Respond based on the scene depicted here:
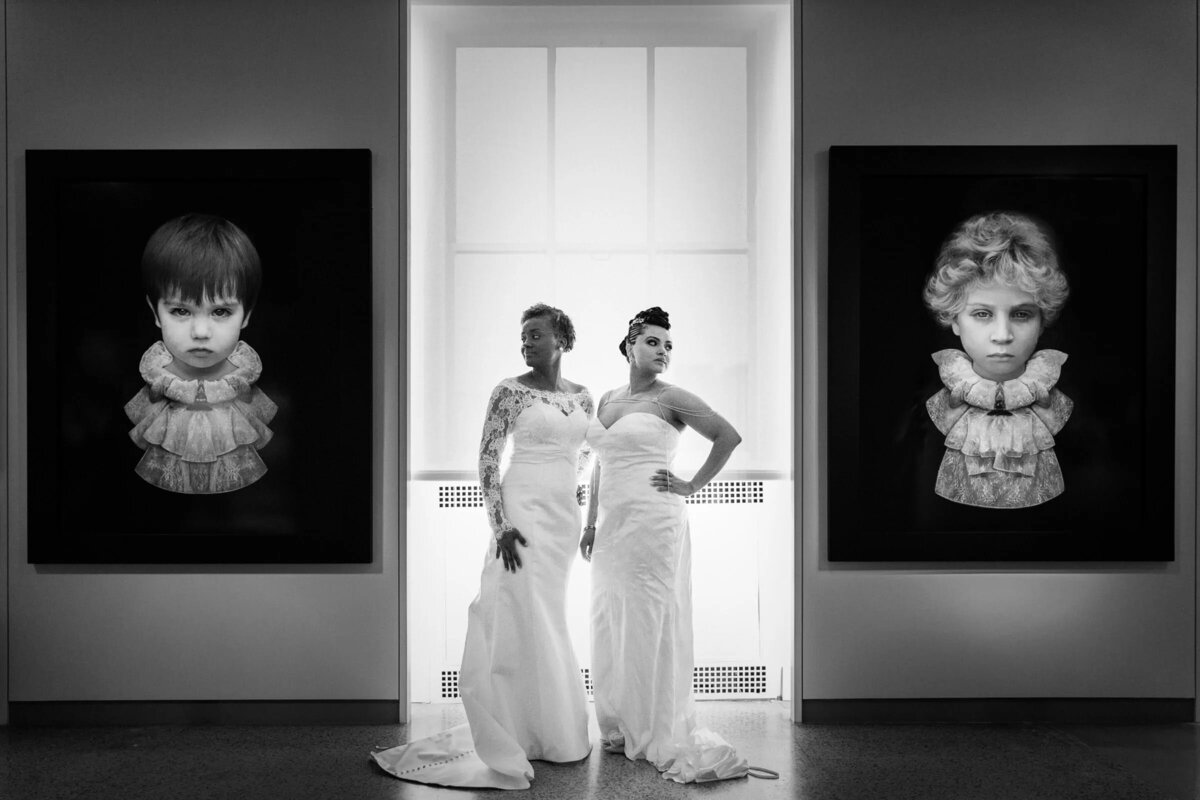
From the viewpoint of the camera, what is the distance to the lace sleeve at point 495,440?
11.1 ft

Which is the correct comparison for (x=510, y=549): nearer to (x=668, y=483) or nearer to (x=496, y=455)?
(x=496, y=455)

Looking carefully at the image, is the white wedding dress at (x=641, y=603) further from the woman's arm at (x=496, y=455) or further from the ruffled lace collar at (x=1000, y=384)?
the ruffled lace collar at (x=1000, y=384)

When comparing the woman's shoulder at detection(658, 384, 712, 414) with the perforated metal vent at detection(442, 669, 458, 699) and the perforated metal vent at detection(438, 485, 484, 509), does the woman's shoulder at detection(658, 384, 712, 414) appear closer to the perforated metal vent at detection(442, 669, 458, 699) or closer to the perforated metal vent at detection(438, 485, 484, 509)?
the perforated metal vent at detection(438, 485, 484, 509)

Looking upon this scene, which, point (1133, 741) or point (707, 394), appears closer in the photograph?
point (1133, 741)

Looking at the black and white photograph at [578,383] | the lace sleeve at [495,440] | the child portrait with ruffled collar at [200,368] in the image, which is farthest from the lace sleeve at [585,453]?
the child portrait with ruffled collar at [200,368]

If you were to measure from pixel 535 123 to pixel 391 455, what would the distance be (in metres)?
1.69

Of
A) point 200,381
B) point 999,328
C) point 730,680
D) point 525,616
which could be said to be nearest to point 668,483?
point 525,616

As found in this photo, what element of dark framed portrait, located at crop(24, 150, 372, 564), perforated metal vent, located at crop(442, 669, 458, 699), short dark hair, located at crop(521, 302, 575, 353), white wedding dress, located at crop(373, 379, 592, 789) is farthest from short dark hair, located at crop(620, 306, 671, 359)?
perforated metal vent, located at crop(442, 669, 458, 699)

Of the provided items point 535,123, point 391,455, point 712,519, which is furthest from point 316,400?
point 712,519

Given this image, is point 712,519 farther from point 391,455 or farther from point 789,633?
point 391,455

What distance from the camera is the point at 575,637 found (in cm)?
407

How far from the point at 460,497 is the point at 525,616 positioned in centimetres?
87

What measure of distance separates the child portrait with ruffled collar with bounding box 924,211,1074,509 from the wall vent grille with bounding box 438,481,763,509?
2.72 feet

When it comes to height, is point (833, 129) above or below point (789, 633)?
above
